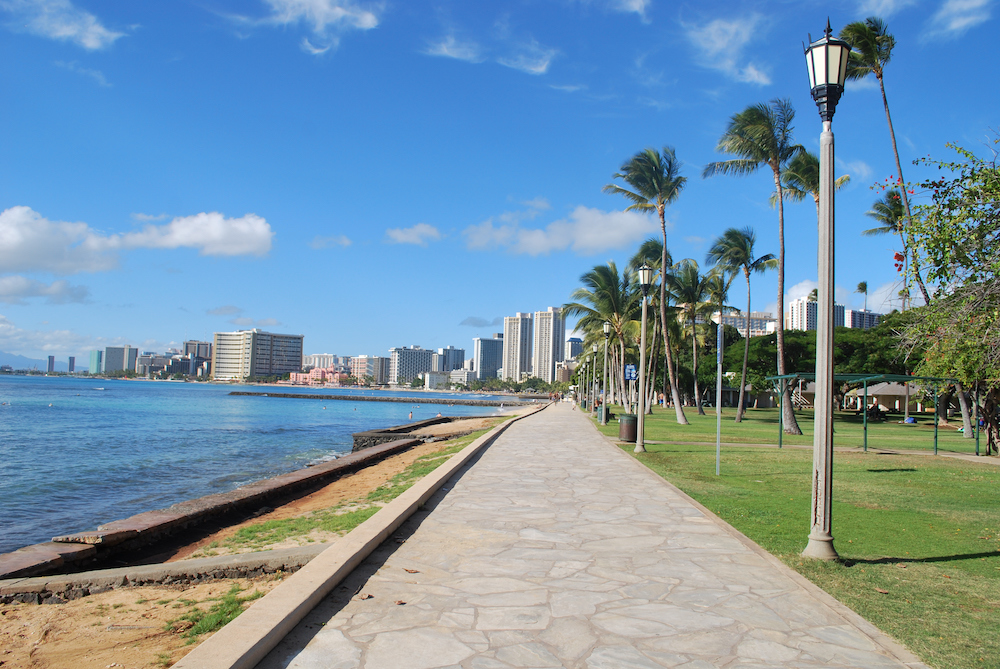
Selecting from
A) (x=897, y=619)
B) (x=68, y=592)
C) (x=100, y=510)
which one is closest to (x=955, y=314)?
(x=897, y=619)

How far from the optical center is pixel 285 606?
3.97 metres

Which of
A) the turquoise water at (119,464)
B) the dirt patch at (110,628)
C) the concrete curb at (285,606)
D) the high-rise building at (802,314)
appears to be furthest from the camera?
the high-rise building at (802,314)

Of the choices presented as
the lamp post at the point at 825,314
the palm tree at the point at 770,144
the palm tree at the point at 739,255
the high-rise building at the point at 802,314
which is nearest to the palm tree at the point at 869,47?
the palm tree at the point at 770,144

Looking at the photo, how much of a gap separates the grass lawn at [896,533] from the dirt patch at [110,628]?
4545 mm

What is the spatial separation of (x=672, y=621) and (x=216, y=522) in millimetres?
8156

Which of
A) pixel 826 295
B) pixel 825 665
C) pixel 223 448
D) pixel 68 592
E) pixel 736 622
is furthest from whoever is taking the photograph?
pixel 223 448

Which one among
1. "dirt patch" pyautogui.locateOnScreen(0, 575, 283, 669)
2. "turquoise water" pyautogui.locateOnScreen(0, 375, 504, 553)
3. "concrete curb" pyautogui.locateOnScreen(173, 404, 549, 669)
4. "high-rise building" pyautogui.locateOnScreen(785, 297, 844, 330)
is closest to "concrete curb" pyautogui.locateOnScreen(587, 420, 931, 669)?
"concrete curb" pyautogui.locateOnScreen(173, 404, 549, 669)

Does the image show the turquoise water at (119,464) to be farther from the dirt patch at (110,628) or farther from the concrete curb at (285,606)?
the concrete curb at (285,606)

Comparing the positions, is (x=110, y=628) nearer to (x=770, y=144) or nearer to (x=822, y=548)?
(x=822, y=548)

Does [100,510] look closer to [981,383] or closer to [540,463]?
[540,463]

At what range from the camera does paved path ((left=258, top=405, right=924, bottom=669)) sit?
3.63 metres

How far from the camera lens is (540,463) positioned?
13.1 metres

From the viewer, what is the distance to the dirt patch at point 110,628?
12.8 ft

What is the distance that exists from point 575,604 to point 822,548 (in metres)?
2.74
